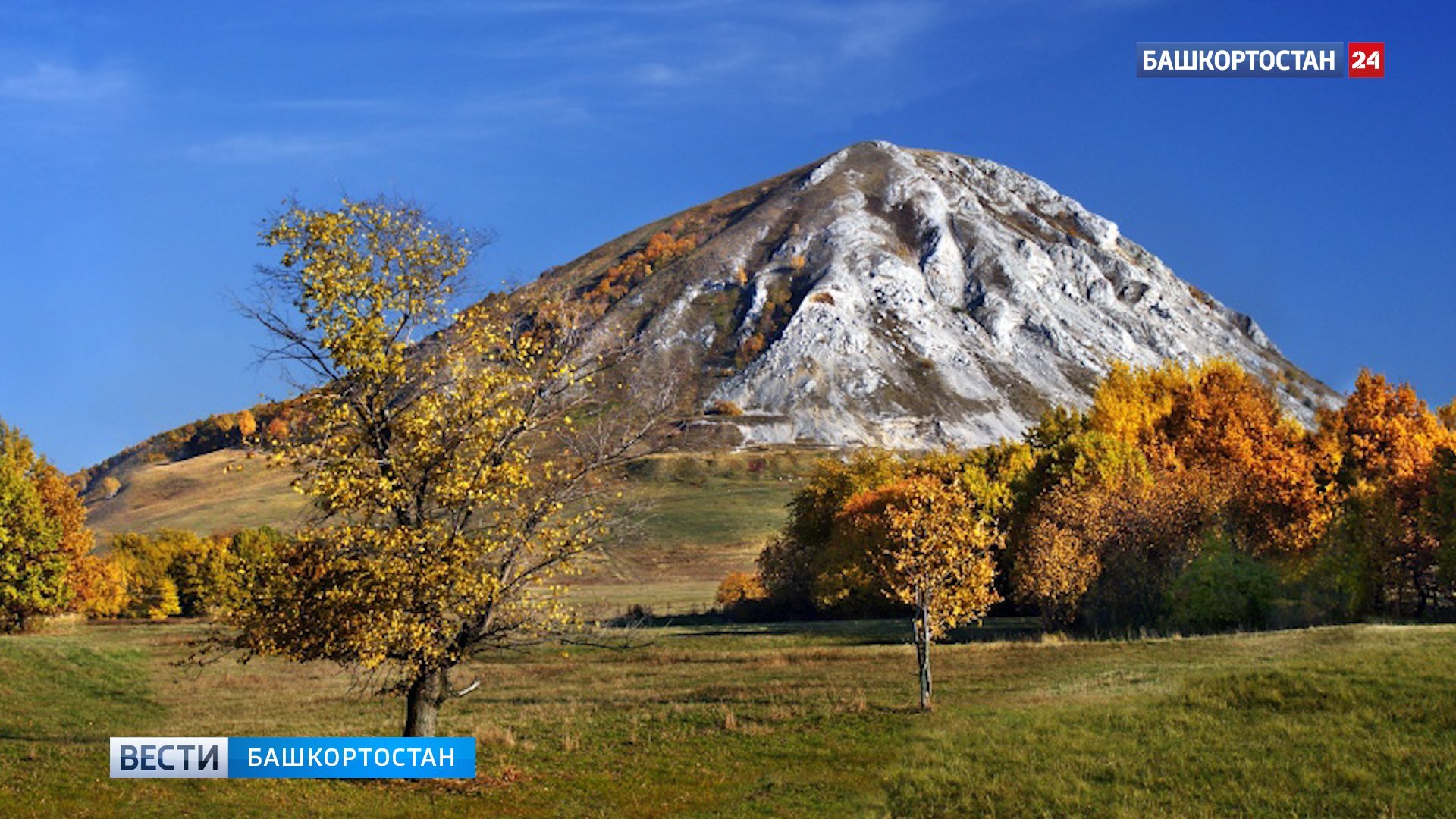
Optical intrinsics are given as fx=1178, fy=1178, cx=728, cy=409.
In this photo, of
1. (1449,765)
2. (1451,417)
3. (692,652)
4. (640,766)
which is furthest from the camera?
(1451,417)

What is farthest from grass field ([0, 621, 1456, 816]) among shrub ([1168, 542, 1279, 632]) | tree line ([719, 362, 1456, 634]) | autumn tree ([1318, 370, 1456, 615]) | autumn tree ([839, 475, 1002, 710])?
autumn tree ([1318, 370, 1456, 615])

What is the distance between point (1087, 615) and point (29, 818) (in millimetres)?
69429

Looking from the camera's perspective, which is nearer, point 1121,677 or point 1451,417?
point 1121,677

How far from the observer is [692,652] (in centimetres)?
7869

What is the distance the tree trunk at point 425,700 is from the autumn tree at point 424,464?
5 cm

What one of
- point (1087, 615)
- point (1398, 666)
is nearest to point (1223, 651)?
point (1398, 666)

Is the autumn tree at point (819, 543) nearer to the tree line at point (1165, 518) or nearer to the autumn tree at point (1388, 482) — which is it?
the tree line at point (1165, 518)

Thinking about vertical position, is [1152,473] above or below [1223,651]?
above

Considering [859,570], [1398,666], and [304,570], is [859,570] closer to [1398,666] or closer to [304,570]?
[1398,666]

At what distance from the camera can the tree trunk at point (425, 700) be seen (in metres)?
28.6

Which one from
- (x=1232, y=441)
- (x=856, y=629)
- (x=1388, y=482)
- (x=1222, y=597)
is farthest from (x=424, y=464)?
(x=1232, y=441)

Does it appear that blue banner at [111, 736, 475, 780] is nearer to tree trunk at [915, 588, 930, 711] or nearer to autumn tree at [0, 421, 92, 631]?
tree trunk at [915, 588, 930, 711]

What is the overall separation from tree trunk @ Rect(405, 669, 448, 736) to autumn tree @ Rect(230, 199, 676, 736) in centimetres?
5

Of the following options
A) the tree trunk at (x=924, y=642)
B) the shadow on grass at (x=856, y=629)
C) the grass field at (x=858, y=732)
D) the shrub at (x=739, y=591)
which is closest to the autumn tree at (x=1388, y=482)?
the shadow on grass at (x=856, y=629)
